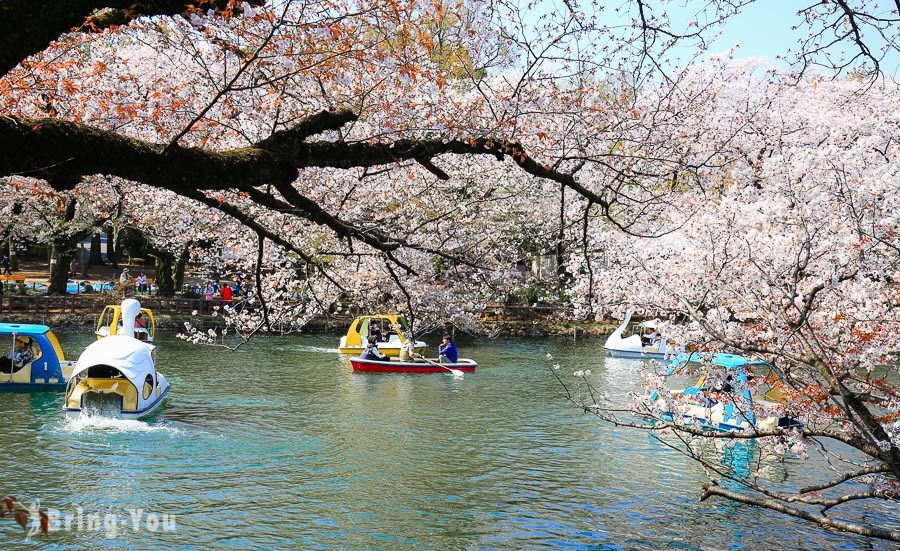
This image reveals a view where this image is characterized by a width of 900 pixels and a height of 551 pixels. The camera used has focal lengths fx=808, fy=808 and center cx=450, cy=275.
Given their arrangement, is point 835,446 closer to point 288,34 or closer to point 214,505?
point 214,505

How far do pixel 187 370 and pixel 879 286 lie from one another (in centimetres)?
1741

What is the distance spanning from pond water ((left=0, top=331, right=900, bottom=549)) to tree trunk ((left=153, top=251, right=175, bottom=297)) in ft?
52.7

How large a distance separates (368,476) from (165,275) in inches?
1002

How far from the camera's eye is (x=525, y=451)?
47.4 ft

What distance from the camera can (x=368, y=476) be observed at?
12.4m

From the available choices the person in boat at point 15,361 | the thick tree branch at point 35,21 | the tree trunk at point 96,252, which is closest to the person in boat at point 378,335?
the person in boat at point 15,361

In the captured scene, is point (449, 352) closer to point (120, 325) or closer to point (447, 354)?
point (447, 354)

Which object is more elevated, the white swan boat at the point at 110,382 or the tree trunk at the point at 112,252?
the tree trunk at the point at 112,252

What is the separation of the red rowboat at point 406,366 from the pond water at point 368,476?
305cm

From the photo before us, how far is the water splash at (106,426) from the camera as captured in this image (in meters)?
14.7

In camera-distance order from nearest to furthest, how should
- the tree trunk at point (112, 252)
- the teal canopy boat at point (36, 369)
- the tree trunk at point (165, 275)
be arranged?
the teal canopy boat at point (36, 369) → the tree trunk at point (165, 275) → the tree trunk at point (112, 252)

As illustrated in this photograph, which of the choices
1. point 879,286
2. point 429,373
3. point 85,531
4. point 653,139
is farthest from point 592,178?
point 85,531

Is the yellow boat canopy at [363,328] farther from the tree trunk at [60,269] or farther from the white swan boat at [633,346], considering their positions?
the tree trunk at [60,269]

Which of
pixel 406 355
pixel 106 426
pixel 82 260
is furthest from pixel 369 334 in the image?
pixel 82 260
